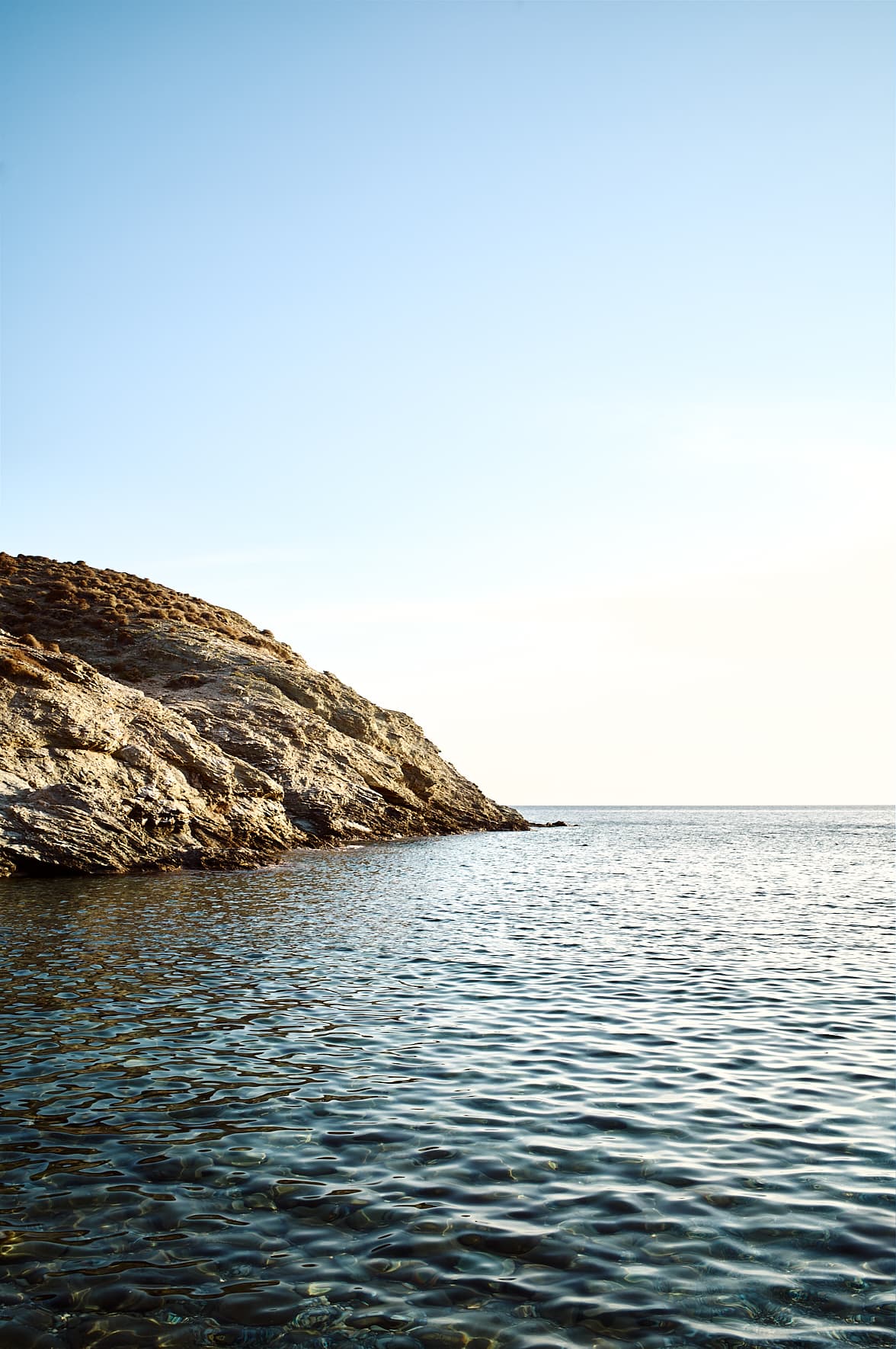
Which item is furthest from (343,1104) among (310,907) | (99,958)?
(310,907)

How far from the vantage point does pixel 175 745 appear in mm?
53344

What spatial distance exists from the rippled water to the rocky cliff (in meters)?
17.9

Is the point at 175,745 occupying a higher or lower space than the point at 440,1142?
higher

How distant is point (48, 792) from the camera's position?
137 feet

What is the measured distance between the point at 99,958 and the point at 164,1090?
981cm

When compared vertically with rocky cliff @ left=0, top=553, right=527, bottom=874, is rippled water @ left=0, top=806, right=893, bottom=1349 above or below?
below

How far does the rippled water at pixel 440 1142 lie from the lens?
7.59 metres

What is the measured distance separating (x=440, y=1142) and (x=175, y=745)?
44972mm

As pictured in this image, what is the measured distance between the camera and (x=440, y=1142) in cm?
1127

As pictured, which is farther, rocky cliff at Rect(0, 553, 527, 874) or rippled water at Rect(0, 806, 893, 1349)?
rocky cliff at Rect(0, 553, 527, 874)

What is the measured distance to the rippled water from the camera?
24.9ft

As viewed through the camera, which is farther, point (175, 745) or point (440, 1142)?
point (175, 745)

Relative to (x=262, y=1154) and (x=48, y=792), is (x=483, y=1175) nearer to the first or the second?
(x=262, y=1154)

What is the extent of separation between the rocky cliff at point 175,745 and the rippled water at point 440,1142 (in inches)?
703
